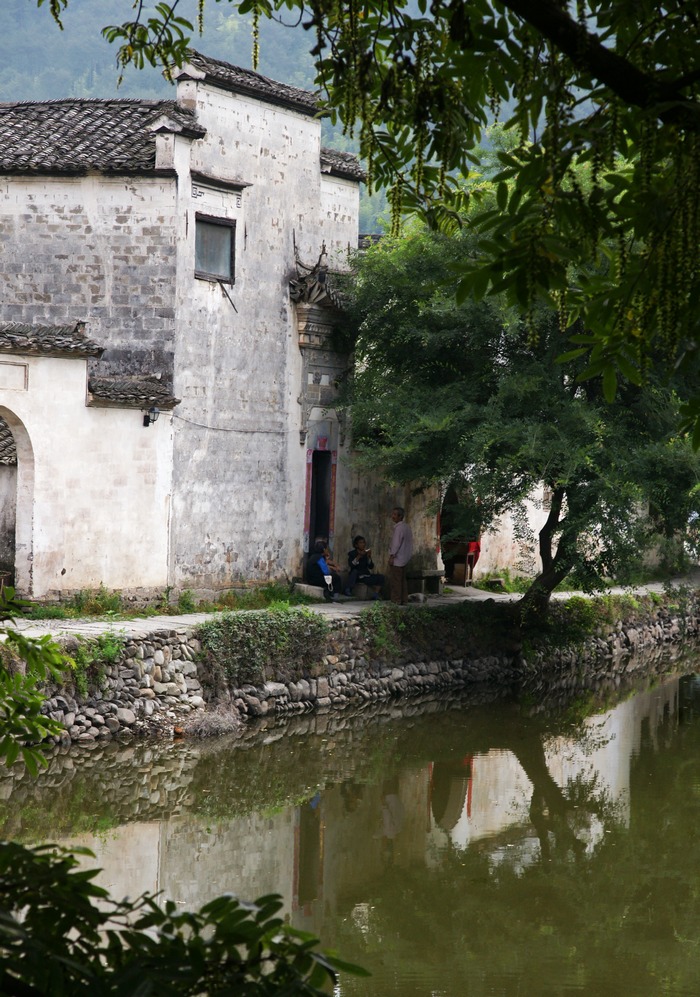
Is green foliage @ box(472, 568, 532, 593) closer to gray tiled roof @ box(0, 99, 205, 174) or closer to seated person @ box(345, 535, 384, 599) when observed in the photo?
seated person @ box(345, 535, 384, 599)

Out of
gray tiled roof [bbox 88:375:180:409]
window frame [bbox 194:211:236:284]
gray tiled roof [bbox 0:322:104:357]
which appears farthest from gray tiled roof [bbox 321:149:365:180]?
gray tiled roof [bbox 0:322:104:357]

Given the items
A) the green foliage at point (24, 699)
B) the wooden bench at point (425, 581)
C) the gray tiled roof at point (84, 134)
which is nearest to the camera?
the green foliage at point (24, 699)

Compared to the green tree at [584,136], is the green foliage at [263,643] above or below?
below

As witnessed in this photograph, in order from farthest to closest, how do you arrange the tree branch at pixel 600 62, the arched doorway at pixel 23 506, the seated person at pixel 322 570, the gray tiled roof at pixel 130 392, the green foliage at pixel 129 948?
1. the seated person at pixel 322 570
2. the gray tiled roof at pixel 130 392
3. the arched doorway at pixel 23 506
4. the tree branch at pixel 600 62
5. the green foliage at pixel 129 948

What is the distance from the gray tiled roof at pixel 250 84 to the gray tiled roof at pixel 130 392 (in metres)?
4.18

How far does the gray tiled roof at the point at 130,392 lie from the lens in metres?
14.9

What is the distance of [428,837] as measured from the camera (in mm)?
10992

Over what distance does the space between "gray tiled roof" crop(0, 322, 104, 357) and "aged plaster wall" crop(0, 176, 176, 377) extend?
1010 millimetres

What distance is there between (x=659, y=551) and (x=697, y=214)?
1448 cm

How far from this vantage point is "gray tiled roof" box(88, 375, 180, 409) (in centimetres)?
1495

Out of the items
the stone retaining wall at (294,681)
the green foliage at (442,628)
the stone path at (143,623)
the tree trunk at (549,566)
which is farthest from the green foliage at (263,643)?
the tree trunk at (549,566)

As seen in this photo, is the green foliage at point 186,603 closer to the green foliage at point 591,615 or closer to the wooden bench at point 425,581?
the wooden bench at point 425,581

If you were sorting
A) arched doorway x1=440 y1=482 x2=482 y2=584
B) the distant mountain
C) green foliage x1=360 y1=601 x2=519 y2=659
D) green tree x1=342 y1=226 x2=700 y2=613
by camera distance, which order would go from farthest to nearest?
the distant mountain
arched doorway x1=440 y1=482 x2=482 y2=584
green foliage x1=360 y1=601 x2=519 y2=659
green tree x1=342 y1=226 x2=700 y2=613

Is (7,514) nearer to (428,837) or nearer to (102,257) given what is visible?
(102,257)
